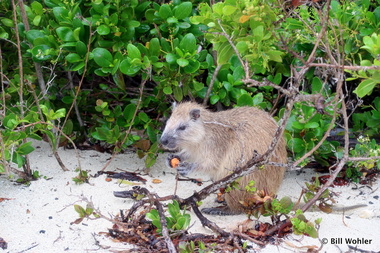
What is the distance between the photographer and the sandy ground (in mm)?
3393

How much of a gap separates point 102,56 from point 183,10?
2.47 ft

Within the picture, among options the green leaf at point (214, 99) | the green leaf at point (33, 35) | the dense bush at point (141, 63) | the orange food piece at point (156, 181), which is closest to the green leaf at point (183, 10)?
the dense bush at point (141, 63)

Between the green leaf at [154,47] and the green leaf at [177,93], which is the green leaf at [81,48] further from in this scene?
the green leaf at [177,93]

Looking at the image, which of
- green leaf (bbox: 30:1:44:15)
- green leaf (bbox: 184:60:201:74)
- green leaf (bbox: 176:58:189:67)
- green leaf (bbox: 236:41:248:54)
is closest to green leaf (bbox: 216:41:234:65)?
green leaf (bbox: 236:41:248:54)

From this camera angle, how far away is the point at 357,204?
4105mm

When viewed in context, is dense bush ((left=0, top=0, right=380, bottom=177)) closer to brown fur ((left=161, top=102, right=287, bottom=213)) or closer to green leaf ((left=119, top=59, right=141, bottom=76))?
green leaf ((left=119, top=59, right=141, bottom=76))

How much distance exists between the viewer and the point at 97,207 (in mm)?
3816

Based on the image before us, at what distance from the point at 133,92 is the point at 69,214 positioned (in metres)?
1.60

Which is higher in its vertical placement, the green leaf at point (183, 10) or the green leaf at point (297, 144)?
the green leaf at point (183, 10)

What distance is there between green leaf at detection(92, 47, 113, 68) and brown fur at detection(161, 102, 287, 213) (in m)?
0.69

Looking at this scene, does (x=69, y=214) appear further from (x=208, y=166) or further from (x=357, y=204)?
(x=357, y=204)

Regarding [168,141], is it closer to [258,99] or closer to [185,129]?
[185,129]

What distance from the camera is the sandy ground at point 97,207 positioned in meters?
3.39

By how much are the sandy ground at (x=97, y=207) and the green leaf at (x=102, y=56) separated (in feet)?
3.30
